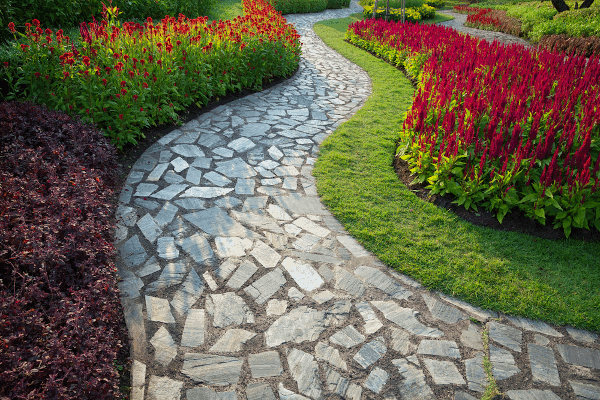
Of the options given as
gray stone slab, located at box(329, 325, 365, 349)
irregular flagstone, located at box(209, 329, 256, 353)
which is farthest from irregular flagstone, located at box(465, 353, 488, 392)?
irregular flagstone, located at box(209, 329, 256, 353)

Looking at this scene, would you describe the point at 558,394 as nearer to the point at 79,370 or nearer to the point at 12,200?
the point at 79,370

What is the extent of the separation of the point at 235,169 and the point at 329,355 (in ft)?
9.85

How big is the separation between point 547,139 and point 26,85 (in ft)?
21.8

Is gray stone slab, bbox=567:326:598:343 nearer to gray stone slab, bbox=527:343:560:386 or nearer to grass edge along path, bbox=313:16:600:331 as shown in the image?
grass edge along path, bbox=313:16:600:331

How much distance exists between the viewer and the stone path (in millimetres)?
2572

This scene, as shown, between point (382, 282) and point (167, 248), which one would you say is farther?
point (167, 248)

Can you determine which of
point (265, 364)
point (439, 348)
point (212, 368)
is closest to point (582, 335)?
point (439, 348)

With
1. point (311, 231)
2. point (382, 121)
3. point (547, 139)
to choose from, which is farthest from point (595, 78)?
point (311, 231)

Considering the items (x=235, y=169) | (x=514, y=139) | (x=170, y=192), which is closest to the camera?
(x=514, y=139)

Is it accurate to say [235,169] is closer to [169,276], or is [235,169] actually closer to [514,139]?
[169,276]

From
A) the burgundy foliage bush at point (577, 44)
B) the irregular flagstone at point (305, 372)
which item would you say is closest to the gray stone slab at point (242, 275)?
the irregular flagstone at point (305, 372)

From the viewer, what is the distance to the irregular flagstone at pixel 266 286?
321 centimetres

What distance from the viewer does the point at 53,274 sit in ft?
8.04

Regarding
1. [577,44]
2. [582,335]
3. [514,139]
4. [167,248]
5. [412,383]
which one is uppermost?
[577,44]
